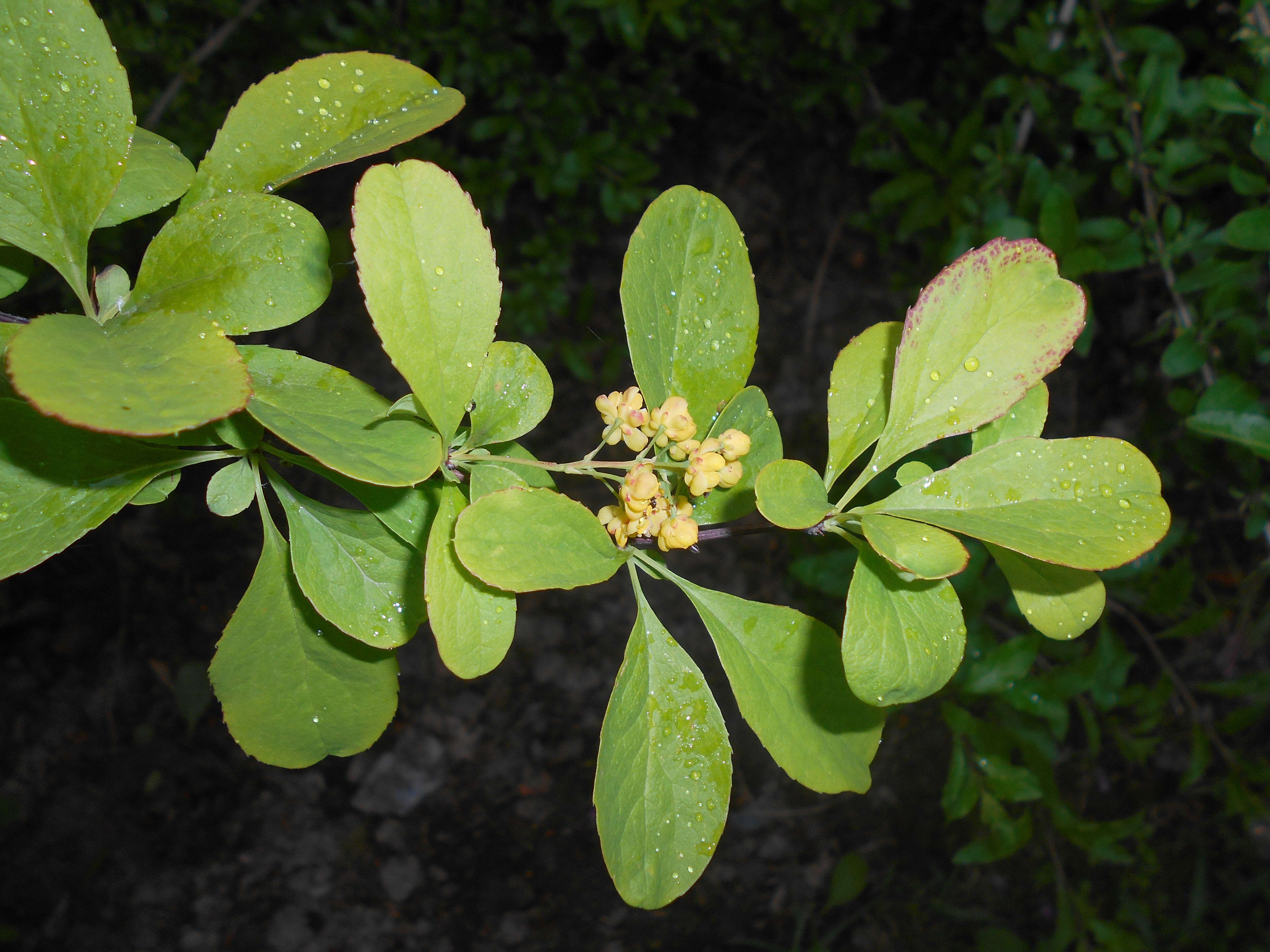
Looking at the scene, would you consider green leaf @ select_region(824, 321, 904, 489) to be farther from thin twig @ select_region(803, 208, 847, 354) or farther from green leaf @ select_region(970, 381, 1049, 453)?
thin twig @ select_region(803, 208, 847, 354)

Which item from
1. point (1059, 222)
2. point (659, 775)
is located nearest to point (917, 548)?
point (659, 775)

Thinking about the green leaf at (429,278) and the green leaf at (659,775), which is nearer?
the green leaf at (429,278)

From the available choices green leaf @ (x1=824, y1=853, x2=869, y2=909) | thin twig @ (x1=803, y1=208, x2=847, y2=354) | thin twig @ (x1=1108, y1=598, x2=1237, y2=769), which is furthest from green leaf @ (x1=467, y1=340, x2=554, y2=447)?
green leaf @ (x1=824, y1=853, x2=869, y2=909)

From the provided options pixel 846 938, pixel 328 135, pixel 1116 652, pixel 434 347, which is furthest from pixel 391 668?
pixel 846 938

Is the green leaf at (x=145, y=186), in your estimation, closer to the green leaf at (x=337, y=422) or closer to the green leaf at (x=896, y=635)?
the green leaf at (x=337, y=422)

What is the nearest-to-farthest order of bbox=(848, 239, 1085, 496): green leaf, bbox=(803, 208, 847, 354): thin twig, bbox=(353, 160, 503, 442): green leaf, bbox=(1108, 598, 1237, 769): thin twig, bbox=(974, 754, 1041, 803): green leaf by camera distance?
bbox=(353, 160, 503, 442): green leaf
bbox=(848, 239, 1085, 496): green leaf
bbox=(974, 754, 1041, 803): green leaf
bbox=(1108, 598, 1237, 769): thin twig
bbox=(803, 208, 847, 354): thin twig

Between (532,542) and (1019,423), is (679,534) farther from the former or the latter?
(1019,423)

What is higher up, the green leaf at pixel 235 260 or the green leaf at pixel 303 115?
the green leaf at pixel 303 115

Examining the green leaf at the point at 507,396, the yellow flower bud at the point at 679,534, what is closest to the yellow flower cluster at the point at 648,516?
the yellow flower bud at the point at 679,534
